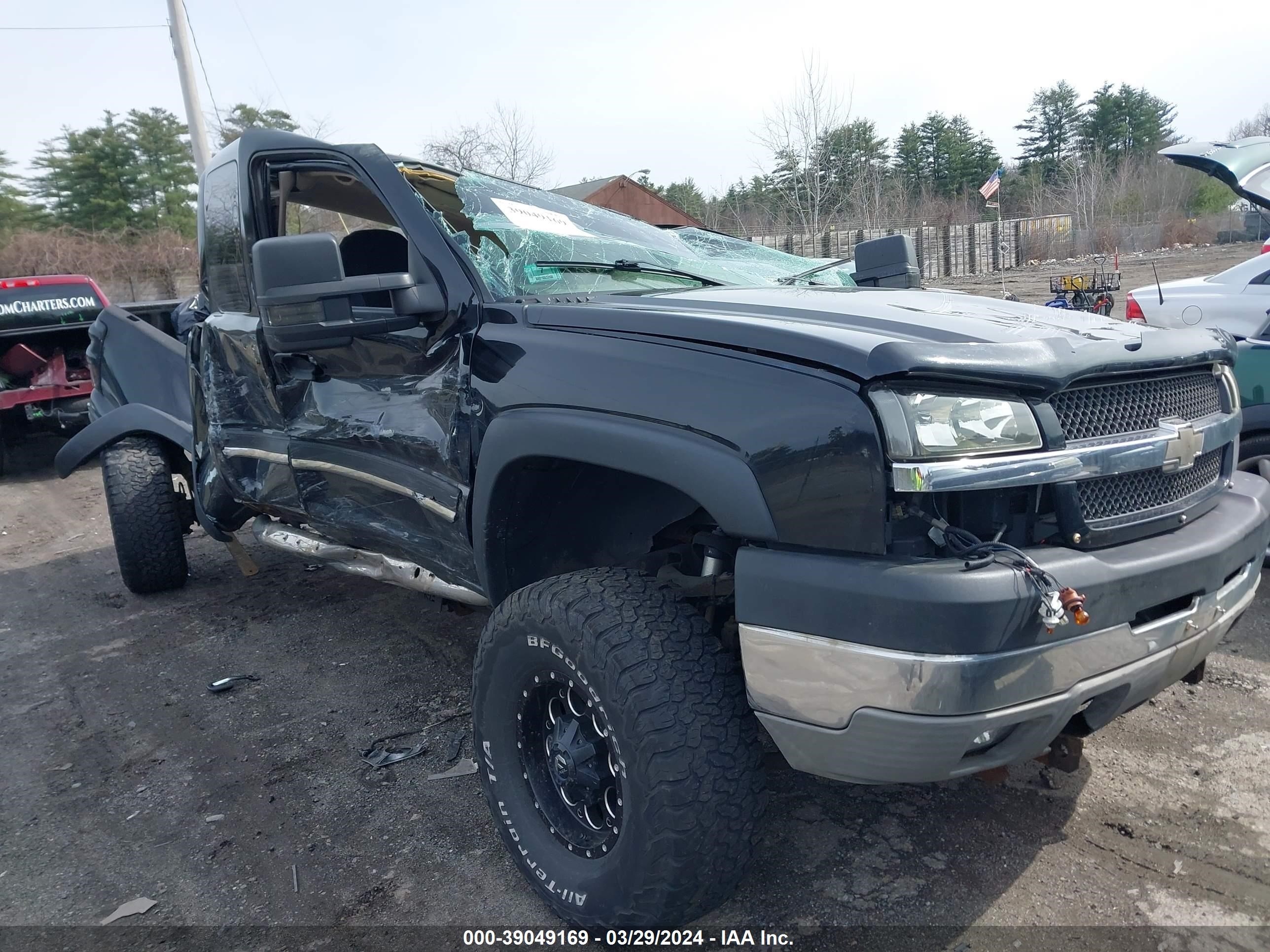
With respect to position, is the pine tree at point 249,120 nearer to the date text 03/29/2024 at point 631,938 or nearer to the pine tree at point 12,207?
the pine tree at point 12,207

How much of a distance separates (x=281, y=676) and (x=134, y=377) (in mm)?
2353

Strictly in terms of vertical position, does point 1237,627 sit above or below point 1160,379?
below

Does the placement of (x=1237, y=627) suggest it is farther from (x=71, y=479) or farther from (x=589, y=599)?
(x=71, y=479)

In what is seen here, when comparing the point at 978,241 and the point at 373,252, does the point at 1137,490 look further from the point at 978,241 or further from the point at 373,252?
the point at 978,241

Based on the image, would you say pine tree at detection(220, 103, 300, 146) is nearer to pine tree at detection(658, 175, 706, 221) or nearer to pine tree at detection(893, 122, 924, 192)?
pine tree at detection(658, 175, 706, 221)

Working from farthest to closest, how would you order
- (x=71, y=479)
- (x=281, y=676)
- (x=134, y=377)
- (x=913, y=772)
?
1. (x=71, y=479)
2. (x=134, y=377)
3. (x=281, y=676)
4. (x=913, y=772)

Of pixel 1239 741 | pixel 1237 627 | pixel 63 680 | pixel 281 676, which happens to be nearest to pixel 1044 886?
pixel 1239 741

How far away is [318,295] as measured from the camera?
252cm

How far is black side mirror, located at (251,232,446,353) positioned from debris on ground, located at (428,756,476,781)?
1442mm

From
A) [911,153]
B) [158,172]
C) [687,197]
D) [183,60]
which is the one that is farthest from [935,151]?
[183,60]

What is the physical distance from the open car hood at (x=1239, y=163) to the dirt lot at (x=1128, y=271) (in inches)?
478

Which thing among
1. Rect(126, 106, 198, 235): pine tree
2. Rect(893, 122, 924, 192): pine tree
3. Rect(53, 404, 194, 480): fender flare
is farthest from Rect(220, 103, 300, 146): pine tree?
Rect(893, 122, 924, 192): pine tree

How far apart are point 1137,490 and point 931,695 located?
2.50 ft

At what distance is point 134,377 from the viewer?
5.32 meters
